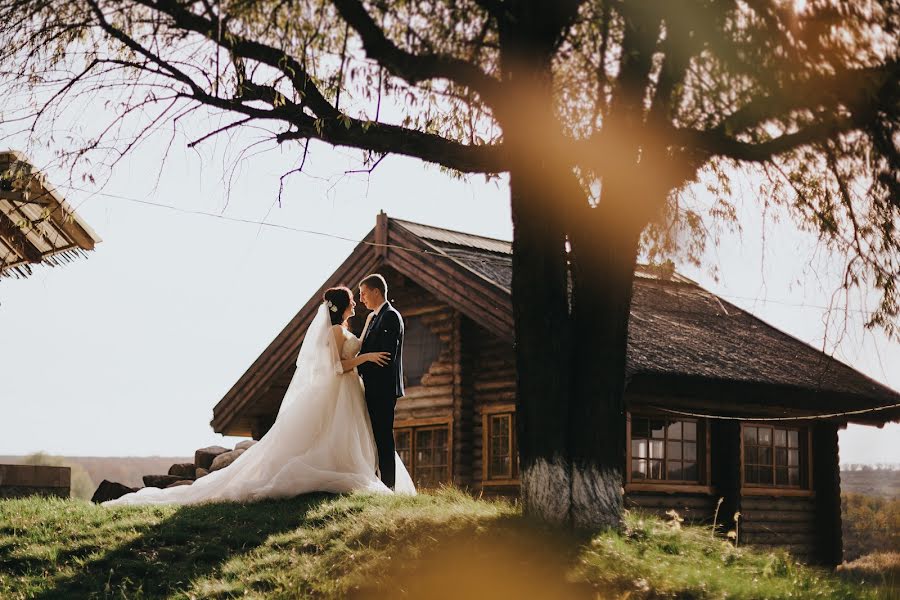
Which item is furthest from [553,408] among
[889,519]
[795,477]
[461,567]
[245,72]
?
[889,519]

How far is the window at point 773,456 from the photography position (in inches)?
670

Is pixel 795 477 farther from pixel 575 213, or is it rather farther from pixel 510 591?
pixel 510 591

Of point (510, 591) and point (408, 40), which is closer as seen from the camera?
point (510, 591)

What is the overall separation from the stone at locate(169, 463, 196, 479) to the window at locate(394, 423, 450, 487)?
3777 millimetres

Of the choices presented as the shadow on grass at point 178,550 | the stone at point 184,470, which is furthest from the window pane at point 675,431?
the stone at point 184,470

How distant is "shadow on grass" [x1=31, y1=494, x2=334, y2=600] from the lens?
762cm

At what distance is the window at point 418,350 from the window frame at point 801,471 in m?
5.35

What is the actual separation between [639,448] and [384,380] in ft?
19.7

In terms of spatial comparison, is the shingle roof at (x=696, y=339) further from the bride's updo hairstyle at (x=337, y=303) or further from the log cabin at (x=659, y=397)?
the bride's updo hairstyle at (x=337, y=303)

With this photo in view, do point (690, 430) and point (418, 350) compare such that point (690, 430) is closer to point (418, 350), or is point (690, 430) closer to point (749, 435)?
point (749, 435)

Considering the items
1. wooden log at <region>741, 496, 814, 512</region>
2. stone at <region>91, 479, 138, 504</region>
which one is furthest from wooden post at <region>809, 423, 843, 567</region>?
stone at <region>91, 479, 138, 504</region>

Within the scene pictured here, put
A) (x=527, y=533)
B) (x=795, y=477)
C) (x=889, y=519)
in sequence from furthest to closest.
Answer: (x=889, y=519), (x=795, y=477), (x=527, y=533)

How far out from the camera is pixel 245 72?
8594mm

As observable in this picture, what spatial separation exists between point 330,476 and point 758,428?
958 centimetres
